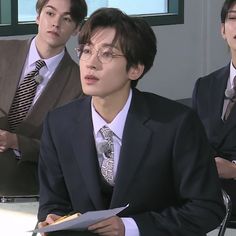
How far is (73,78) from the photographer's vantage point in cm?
405

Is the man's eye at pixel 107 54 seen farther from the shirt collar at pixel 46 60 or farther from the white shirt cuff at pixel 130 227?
the shirt collar at pixel 46 60

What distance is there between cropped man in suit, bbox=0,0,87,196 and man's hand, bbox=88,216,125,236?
146cm

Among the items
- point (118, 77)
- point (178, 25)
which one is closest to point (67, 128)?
point (118, 77)

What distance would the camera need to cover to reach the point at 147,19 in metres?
8.45

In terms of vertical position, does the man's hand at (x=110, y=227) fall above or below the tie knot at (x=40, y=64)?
below

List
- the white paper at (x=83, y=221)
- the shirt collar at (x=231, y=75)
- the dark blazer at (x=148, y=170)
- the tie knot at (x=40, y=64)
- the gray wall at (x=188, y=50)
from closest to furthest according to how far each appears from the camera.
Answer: the white paper at (x=83, y=221), the dark blazer at (x=148, y=170), the shirt collar at (x=231, y=75), the tie knot at (x=40, y=64), the gray wall at (x=188, y=50)

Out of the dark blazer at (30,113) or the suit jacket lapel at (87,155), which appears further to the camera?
the dark blazer at (30,113)

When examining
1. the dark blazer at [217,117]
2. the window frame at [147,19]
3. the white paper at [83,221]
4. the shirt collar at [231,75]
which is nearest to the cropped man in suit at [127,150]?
the white paper at [83,221]

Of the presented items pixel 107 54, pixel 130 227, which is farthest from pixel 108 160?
pixel 107 54

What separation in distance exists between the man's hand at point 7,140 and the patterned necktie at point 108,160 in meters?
1.34

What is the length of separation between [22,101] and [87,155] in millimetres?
1493

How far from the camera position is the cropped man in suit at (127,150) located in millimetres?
2578

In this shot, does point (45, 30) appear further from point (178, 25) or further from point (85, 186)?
point (178, 25)

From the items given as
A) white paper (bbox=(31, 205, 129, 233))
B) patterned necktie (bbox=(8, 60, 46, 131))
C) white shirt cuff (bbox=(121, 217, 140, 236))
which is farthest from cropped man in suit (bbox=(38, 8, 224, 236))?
patterned necktie (bbox=(8, 60, 46, 131))
